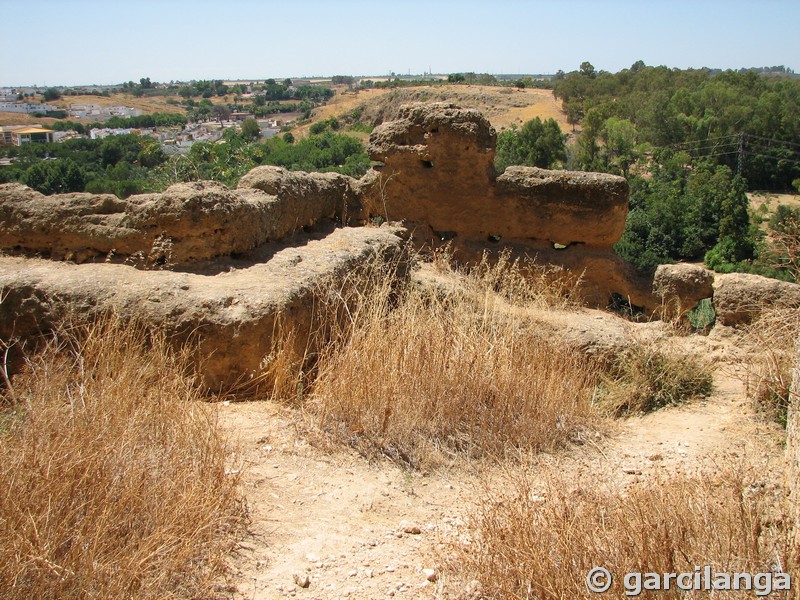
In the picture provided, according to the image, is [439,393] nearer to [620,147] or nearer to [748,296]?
[748,296]

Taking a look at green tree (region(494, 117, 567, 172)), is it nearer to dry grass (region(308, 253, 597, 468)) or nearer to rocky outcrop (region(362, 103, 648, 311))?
rocky outcrop (region(362, 103, 648, 311))

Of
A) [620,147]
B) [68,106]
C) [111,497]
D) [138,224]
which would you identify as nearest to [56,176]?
[138,224]

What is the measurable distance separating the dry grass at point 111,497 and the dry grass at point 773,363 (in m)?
3.58

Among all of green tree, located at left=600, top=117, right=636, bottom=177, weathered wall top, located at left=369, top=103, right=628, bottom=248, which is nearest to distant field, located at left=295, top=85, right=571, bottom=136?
green tree, located at left=600, top=117, right=636, bottom=177

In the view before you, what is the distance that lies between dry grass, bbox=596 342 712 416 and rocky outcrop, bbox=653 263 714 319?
65.5 inches

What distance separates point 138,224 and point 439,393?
2.65 m

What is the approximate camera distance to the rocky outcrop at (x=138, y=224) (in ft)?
15.8

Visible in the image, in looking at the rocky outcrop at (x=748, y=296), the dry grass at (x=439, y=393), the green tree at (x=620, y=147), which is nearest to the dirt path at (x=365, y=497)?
the dry grass at (x=439, y=393)

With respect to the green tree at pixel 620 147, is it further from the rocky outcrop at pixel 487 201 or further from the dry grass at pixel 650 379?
the dry grass at pixel 650 379

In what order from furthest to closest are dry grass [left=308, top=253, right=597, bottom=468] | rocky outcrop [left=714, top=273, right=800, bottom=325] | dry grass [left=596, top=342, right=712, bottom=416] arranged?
rocky outcrop [left=714, top=273, right=800, bottom=325] → dry grass [left=596, top=342, right=712, bottom=416] → dry grass [left=308, top=253, right=597, bottom=468]

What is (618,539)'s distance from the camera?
7.51 feet

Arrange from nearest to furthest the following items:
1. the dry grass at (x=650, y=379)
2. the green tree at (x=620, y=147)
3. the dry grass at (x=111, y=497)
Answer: the dry grass at (x=111, y=497) → the dry grass at (x=650, y=379) → the green tree at (x=620, y=147)

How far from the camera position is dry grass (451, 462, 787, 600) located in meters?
2.17

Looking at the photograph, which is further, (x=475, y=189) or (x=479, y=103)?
(x=479, y=103)
